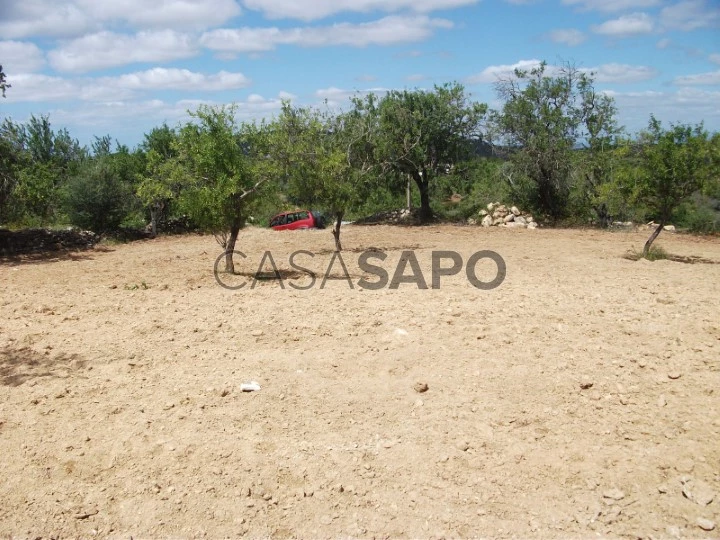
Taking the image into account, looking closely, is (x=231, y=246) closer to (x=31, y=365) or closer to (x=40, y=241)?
(x=31, y=365)

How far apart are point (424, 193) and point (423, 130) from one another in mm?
2884

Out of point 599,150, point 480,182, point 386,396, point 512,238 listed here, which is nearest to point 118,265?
point 386,396

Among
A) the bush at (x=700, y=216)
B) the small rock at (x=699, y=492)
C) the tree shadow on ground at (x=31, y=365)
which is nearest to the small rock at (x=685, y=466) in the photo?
the small rock at (x=699, y=492)

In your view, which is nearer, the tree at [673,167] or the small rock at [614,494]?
the small rock at [614,494]

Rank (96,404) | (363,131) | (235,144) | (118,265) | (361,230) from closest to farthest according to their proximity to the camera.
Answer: (96,404)
(235,144)
(118,265)
(363,131)
(361,230)

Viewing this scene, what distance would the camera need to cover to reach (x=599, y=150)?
74.8 ft

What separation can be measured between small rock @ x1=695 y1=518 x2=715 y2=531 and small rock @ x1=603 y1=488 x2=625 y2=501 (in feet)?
1.61

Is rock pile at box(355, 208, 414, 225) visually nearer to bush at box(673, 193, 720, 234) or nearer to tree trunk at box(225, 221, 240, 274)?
bush at box(673, 193, 720, 234)

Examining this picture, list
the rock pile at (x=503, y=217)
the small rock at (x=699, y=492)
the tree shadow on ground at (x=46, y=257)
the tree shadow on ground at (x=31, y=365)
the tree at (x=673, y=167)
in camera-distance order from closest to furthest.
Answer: the small rock at (x=699, y=492)
the tree shadow on ground at (x=31, y=365)
the tree at (x=673, y=167)
the tree shadow on ground at (x=46, y=257)
the rock pile at (x=503, y=217)

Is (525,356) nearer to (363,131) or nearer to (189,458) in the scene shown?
(189,458)

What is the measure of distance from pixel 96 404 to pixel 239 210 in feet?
22.1

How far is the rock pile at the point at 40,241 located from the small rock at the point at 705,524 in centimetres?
1861

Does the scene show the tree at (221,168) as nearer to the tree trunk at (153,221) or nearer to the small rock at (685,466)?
the small rock at (685,466)

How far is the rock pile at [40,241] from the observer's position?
17.8 meters
